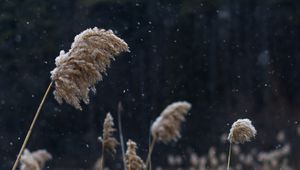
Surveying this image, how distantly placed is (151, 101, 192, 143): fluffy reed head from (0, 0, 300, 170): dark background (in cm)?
1295

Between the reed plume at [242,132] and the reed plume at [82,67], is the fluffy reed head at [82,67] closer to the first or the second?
the reed plume at [82,67]

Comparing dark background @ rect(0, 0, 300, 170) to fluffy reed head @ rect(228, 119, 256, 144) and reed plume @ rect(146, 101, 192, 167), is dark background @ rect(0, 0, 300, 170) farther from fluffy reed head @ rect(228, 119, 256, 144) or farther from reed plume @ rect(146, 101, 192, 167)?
reed plume @ rect(146, 101, 192, 167)

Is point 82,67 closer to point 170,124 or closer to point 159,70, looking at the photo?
point 170,124

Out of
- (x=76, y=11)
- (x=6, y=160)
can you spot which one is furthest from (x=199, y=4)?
(x=6, y=160)

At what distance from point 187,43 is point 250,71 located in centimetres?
156

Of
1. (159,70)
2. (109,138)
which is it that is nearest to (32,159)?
(109,138)

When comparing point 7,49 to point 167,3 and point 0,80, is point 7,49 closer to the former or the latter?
point 0,80

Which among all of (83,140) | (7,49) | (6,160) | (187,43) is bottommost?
(6,160)

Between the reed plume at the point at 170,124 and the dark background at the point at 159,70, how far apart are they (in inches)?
510

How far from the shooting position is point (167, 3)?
57.9 feet

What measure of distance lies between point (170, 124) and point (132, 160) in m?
0.30

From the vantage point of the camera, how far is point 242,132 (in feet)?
9.73

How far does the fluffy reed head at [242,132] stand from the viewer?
2.96m

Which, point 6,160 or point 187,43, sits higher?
point 187,43
